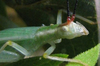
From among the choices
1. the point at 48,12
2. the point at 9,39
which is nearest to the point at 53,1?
the point at 48,12

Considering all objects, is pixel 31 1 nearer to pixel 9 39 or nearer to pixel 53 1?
pixel 53 1

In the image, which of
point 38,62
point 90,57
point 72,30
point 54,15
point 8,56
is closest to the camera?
point 90,57

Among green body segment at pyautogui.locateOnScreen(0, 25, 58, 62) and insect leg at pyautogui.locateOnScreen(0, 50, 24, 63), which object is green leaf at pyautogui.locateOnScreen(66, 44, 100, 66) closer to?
green body segment at pyautogui.locateOnScreen(0, 25, 58, 62)

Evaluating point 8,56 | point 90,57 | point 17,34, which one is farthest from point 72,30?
point 8,56

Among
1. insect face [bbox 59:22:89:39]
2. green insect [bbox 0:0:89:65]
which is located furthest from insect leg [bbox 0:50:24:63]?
insect face [bbox 59:22:89:39]

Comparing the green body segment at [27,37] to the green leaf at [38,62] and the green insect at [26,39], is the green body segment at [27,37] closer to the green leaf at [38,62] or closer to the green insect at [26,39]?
the green insect at [26,39]

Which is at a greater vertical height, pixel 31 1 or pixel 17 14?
pixel 31 1

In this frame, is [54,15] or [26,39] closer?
[26,39]

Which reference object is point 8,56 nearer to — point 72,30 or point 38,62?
point 38,62

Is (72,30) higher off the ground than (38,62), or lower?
higher
